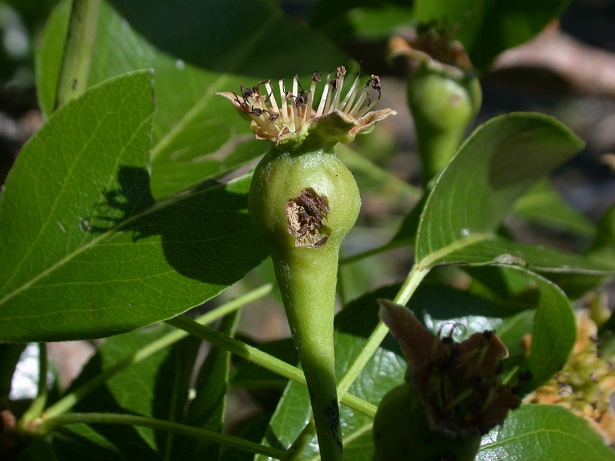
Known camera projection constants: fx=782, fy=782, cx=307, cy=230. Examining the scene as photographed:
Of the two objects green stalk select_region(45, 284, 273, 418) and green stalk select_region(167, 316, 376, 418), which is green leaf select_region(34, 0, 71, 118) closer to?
green stalk select_region(45, 284, 273, 418)

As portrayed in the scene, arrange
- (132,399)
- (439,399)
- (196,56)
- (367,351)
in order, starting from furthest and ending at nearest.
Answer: (196,56)
(132,399)
(367,351)
(439,399)

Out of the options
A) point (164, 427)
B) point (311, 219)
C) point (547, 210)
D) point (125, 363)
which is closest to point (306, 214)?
Result: point (311, 219)

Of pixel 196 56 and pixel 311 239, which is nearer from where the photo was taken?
pixel 311 239

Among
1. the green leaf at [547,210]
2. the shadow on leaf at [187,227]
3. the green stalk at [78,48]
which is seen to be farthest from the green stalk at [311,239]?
the green leaf at [547,210]

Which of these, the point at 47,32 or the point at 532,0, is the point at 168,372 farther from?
the point at 532,0

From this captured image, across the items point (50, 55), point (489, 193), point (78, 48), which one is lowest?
point (489, 193)

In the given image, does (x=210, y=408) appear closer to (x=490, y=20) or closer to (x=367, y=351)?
(x=367, y=351)

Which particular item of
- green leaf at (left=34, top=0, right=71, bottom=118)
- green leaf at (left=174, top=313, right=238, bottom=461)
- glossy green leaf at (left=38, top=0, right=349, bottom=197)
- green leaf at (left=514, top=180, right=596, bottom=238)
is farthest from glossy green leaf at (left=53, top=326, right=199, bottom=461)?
green leaf at (left=514, top=180, right=596, bottom=238)
